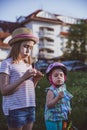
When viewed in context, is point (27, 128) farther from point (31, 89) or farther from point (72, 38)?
point (72, 38)

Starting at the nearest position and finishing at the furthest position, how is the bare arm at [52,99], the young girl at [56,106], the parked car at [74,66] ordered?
the bare arm at [52,99], the young girl at [56,106], the parked car at [74,66]

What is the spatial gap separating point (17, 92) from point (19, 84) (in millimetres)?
85

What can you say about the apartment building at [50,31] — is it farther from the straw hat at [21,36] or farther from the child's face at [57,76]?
the straw hat at [21,36]

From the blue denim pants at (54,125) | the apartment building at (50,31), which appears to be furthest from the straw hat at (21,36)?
the apartment building at (50,31)

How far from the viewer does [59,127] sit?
106 inches

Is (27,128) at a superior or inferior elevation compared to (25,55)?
inferior

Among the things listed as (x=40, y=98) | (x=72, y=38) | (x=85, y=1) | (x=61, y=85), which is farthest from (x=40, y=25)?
(x=61, y=85)

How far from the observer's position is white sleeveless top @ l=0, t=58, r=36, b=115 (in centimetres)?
236

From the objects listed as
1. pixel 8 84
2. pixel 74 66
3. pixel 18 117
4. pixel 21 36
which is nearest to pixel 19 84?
pixel 8 84

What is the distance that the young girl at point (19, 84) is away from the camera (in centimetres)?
233

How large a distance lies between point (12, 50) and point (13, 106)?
14.7 inches

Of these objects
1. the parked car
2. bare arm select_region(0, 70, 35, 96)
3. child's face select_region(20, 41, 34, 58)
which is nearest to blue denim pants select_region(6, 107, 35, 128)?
bare arm select_region(0, 70, 35, 96)

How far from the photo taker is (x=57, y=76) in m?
2.76

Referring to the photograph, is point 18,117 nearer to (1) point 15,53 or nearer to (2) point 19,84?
(2) point 19,84
